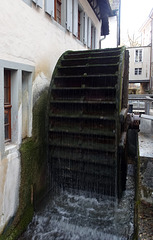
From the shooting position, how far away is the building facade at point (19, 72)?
352cm

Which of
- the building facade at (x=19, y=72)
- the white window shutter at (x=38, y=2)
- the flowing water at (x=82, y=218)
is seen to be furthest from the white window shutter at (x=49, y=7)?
the flowing water at (x=82, y=218)

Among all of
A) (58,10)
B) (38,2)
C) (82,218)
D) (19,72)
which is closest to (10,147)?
(19,72)

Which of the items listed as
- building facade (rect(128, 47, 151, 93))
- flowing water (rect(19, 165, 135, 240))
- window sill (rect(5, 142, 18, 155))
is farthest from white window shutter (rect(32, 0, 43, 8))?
building facade (rect(128, 47, 151, 93))

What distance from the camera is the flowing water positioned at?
423 centimetres

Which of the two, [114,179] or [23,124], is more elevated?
[23,124]

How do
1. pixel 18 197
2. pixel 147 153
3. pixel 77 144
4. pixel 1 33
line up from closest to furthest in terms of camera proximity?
pixel 1 33
pixel 147 153
pixel 18 197
pixel 77 144

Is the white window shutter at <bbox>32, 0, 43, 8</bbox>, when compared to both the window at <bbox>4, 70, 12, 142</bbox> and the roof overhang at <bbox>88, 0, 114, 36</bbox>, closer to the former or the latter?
the window at <bbox>4, 70, 12, 142</bbox>

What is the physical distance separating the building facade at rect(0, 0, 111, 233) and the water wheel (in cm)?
49

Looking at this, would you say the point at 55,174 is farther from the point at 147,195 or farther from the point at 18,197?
the point at 147,195

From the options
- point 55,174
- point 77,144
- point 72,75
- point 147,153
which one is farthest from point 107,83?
point 55,174

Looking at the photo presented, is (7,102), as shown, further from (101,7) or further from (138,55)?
(138,55)

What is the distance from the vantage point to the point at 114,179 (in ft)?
14.1

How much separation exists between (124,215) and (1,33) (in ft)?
13.8

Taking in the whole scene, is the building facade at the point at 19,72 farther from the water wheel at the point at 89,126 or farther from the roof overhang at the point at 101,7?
the roof overhang at the point at 101,7
